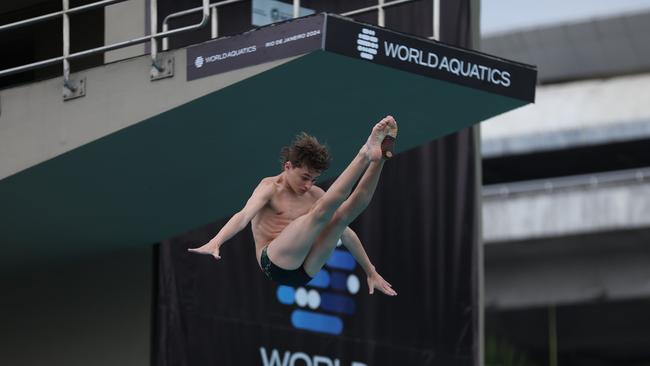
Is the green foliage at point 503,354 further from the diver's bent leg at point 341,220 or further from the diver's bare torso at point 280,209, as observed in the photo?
Answer: the diver's bent leg at point 341,220

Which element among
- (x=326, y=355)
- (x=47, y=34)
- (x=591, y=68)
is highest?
(x=591, y=68)

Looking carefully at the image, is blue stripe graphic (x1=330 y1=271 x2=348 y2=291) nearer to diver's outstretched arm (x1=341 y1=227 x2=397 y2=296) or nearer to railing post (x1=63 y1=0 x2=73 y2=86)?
railing post (x1=63 y1=0 x2=73 y2=86)

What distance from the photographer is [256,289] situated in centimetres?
2052

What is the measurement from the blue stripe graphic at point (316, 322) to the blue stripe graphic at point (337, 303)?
116 millimetres

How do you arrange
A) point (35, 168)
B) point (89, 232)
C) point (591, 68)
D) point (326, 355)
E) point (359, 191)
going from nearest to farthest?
point (359, 191)
point (35, 168)
point (89, 232)
point (326, 355)
point (591, 68)

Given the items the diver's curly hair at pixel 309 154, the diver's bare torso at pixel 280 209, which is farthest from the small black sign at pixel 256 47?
the diver's curly hair at pixel 309 154

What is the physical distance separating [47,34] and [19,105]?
477cm

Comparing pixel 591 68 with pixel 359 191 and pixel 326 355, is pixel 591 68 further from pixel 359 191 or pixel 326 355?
pixel 359 191

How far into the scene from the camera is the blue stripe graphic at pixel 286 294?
20727 mm

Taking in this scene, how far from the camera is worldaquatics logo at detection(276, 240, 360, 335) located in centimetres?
2091

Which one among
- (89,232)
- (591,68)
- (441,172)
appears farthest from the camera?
(591,68)

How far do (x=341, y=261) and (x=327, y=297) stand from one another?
0.60 m

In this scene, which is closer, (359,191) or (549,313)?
(359,191)

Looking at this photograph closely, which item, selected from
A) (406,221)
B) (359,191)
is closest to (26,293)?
(406,221)
